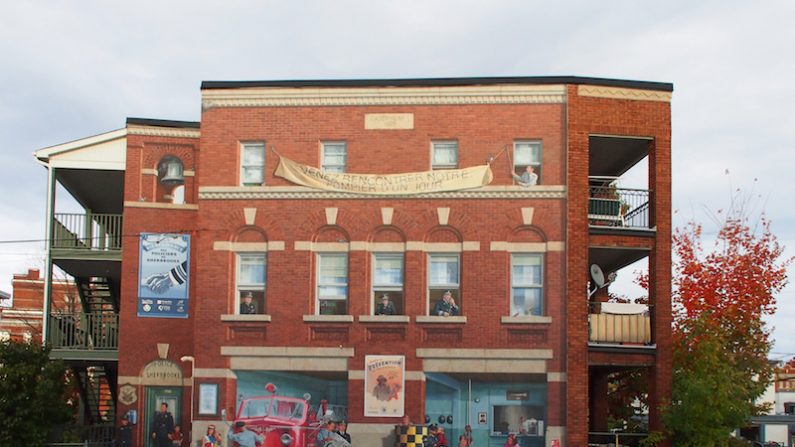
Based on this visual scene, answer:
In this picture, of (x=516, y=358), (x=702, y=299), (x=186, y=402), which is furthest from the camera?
(x=702, y=299)

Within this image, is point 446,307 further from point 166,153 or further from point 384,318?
point 166,153

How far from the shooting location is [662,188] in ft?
87.2


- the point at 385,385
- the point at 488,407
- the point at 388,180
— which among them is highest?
the point at 388,180

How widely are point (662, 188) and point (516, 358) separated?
608cm

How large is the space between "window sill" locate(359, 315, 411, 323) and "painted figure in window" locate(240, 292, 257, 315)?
10.1 feet

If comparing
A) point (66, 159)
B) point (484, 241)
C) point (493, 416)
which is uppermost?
point (66, 159)

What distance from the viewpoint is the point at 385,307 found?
26906 millimetres

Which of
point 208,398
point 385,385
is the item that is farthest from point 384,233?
point 208,398

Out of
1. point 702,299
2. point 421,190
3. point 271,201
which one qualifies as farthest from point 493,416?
point 702,299

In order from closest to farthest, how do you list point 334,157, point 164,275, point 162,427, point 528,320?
point 528,320 → point 334,157 → point 162,427 → point 164,275

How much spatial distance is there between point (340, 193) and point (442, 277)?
365 centimetres

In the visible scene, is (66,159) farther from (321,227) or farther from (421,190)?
(421,190)

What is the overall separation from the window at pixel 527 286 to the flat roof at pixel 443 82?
483cm

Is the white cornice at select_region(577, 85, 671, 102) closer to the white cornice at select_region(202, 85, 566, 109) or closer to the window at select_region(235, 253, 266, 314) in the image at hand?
the white cornice at select_region(202, 85, 566, 109)
